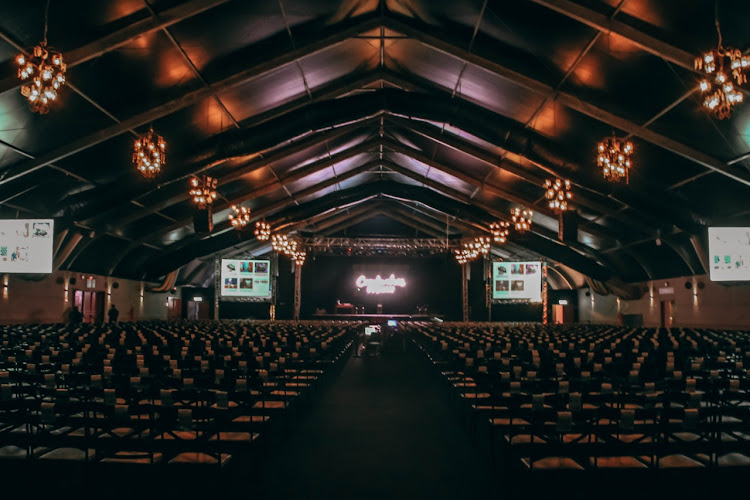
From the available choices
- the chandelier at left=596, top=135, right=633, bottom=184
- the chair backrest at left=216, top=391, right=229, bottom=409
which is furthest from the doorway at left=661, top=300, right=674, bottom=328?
the chair backrest at left=216, top=391, right=229, bottom=409

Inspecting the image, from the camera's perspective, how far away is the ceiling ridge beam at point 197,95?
13.3m

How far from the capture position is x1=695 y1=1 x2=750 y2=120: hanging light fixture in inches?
260

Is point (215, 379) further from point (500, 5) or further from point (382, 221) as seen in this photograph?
point (382, 221)

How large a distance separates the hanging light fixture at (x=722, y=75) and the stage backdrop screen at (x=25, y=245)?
16146mm

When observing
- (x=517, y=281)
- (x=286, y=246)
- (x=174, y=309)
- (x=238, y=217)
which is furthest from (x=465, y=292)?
(x=174, y=309)

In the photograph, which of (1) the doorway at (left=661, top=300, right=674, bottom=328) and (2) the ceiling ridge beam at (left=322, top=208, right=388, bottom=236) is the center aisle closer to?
(1) the doorway at (left=661, top=300, right=674, bottom=328)

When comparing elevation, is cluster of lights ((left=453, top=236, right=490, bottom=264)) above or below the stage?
above

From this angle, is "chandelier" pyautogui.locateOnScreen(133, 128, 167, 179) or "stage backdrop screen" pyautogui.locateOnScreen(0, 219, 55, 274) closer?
"chandelier" pyautogui.locateOnScreen(133, 128, 167, 179)

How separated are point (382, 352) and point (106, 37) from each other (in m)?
12.1

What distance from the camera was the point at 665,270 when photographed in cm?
2383

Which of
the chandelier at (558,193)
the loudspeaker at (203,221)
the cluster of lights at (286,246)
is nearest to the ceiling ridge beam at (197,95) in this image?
the loudspeaker at (203,221)

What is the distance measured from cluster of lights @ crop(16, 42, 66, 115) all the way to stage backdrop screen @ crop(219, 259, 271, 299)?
25.7 metres

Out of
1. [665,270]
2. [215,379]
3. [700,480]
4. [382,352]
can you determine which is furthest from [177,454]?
[665,270]

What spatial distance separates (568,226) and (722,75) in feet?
37.0
